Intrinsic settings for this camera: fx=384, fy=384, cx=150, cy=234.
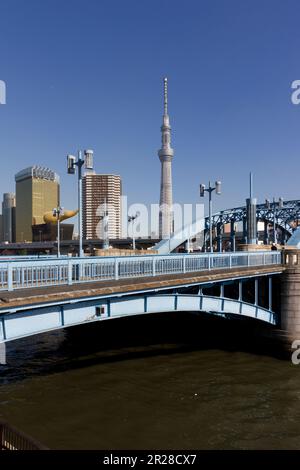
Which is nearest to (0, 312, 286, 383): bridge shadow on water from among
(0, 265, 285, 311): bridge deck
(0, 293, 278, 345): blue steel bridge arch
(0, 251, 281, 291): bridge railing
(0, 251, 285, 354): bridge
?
(0, 251, 285, 354): bridge

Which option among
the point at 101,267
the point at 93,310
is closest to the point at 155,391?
the point at 101,267

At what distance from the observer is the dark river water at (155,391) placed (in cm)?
1505

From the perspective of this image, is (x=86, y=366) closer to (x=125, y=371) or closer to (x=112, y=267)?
(x=125, y=371)

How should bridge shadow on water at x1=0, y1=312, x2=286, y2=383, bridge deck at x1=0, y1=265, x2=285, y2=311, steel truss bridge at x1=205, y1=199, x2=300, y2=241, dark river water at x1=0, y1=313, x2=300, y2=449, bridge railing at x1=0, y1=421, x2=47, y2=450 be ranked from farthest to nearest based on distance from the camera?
steel truss bridge at x1=205, y1=199, x2=300, y2=241, bridge shadow on water at x1=0, y1=312, x2=286, y2=383, dark river water at x1=0, y1=313, x2=300, y2=449, bridge deck at x1=0, y1=265, x2=285, y2=311, bridge railing at x1=0, y1=421, x2=47, y2=450

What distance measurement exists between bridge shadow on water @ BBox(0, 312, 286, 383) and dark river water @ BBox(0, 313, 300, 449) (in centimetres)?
8

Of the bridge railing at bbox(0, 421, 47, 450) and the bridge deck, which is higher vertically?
the bridge deck

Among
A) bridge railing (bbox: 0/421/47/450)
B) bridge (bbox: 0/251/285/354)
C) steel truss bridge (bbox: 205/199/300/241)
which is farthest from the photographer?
steel truss bridge (bbox: 205/199/300/241)

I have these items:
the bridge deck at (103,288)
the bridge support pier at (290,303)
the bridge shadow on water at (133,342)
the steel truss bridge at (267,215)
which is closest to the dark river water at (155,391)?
the bridge shadow on water at (133,342)

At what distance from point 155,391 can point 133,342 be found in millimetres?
10768

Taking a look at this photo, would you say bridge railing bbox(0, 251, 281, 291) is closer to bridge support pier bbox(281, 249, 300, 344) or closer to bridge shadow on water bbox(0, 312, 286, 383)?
bridge support pier bbox(281, 249, 300, 344)

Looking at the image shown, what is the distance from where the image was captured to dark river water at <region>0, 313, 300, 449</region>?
15055 mm

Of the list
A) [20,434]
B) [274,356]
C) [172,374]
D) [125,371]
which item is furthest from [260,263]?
[20,434]

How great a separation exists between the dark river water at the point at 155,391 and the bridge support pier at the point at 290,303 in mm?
1813

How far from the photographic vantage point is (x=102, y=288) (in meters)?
14.2
